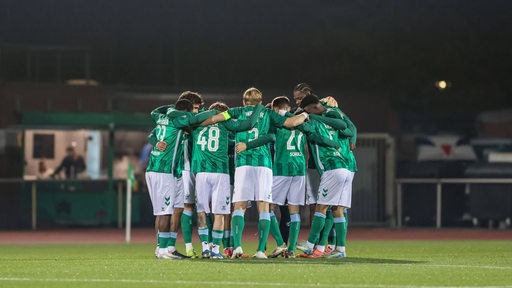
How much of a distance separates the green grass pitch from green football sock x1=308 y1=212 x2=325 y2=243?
56 cm

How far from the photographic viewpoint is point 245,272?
1698 centimetres

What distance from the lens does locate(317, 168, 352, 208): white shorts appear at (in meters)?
20.0

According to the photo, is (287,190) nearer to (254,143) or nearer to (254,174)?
(254,174)

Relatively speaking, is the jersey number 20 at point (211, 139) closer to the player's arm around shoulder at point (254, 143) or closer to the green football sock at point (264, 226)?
the player's arm around shoulder at point (254, 143)

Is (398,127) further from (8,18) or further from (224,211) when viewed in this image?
(224,211)

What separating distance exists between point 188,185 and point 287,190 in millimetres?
1421

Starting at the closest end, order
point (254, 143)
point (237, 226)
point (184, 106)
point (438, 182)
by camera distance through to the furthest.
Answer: point (254, 143) → point (237, 226) → point (184, 106) → point (438, 182)

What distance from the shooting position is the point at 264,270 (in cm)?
1727

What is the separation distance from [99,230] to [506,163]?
10081mm

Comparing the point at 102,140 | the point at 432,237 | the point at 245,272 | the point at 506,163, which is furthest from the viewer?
the point at 102,140

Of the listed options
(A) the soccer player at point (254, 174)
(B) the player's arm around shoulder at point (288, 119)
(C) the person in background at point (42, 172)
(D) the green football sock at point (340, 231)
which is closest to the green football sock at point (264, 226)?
(A) the soccer player at point (254, 174)

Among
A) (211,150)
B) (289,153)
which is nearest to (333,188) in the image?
(289,153)

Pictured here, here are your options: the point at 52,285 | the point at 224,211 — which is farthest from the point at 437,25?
the point at 52,285

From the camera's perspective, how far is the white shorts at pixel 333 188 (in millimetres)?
19953
